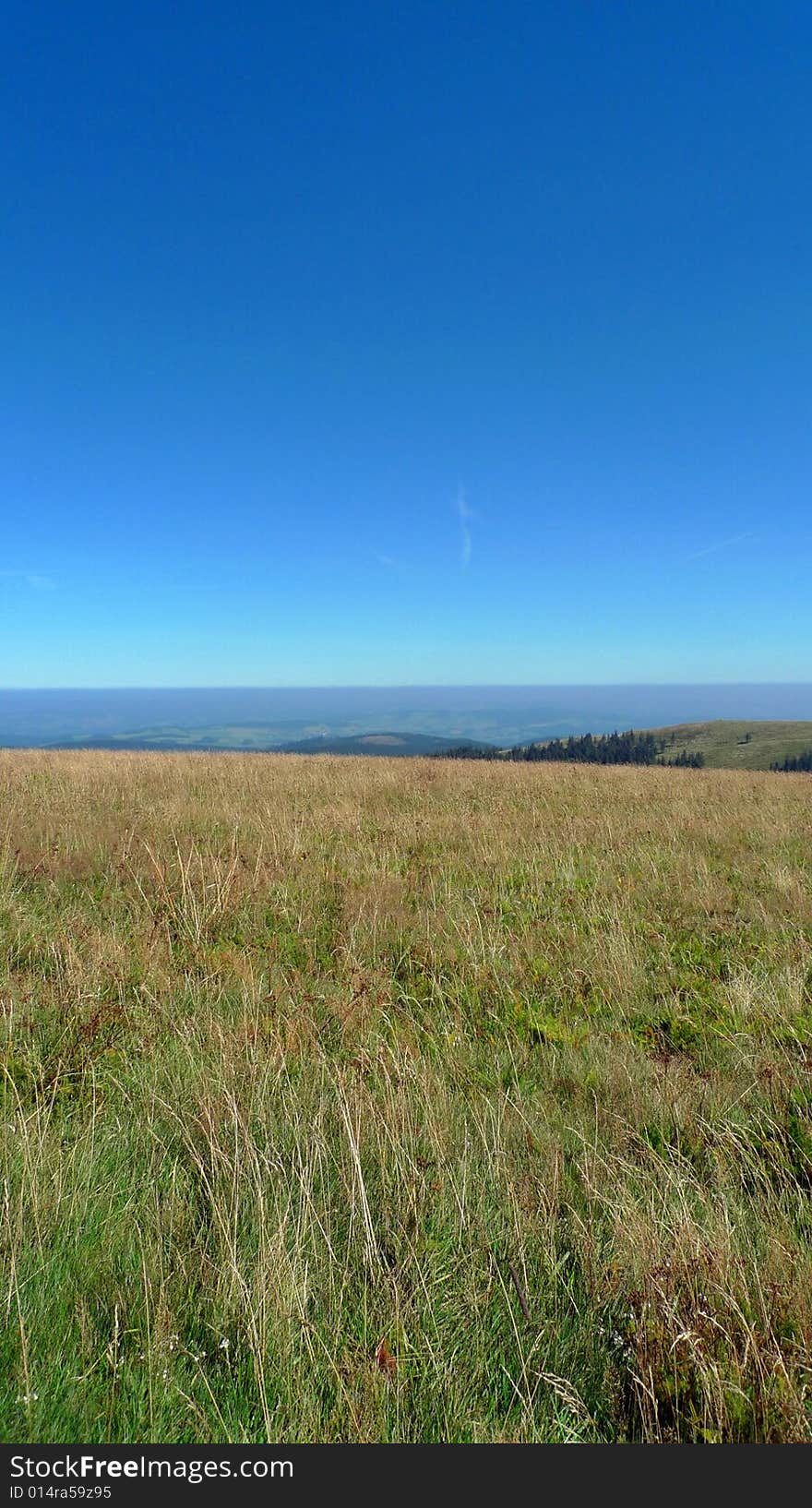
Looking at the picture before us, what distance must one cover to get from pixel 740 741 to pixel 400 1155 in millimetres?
130480

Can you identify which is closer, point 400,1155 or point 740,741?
point 400,1155

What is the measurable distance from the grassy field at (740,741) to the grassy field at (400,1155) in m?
107

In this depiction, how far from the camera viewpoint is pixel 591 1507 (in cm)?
165

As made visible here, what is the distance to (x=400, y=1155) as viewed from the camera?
2684 mm

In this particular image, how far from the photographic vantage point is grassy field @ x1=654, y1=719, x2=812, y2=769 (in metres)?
105

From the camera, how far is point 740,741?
380 feet

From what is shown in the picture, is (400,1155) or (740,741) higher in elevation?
(740,741)

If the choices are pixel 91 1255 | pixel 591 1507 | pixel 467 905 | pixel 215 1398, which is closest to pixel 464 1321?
pixel 591 1507

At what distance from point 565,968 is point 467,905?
4.54ft

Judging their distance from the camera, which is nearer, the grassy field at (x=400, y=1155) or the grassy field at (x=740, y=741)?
the grassy field at (x=400, y=1155)

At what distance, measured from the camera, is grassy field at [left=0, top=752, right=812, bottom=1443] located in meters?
1.77

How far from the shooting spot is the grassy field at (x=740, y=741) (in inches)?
4122

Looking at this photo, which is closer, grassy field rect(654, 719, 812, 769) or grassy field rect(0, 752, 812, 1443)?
grassy field rect(0, 752, 812, 1443)

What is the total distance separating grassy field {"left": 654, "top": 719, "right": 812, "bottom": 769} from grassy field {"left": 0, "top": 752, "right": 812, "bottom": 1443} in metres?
107
